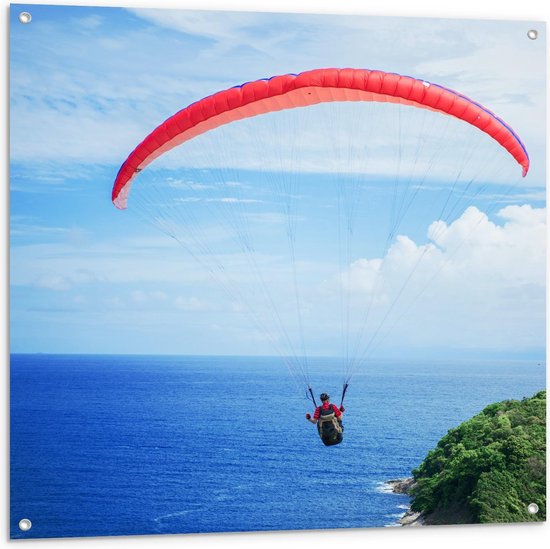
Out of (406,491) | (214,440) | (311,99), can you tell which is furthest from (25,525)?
(214,440)

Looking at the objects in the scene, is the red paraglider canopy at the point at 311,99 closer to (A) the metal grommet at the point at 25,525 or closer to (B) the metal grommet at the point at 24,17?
(B) the metal grommet at the point at 24,17

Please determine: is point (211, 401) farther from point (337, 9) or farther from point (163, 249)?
point (337, 9)

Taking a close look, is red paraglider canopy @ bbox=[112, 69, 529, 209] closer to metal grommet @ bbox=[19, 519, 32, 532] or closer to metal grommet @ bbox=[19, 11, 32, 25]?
metal grommet @ bbox=[19, 11, 32, 25]

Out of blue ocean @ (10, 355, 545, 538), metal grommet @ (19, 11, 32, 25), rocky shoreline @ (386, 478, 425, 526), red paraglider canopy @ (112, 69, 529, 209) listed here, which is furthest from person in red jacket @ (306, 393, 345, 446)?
metal grommet @ (19, 11, 32, 25)

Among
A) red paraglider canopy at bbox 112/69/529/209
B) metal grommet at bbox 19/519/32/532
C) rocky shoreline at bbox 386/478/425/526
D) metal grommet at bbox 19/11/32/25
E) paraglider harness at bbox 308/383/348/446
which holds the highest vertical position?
metal grommet at bbox 19/11/32/25

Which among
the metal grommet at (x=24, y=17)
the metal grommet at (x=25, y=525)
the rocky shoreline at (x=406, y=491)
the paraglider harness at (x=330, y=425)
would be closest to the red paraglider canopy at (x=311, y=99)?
the metal grommet at (x=24, y=17)

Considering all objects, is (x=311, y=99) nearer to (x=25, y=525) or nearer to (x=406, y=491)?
(x=25, y=525)

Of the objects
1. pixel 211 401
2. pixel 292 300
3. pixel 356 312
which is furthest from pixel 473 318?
pixel 211 401
